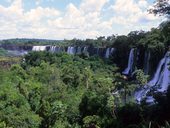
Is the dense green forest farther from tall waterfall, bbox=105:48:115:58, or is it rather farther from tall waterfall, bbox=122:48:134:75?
tall waterfall, bbox=105:48:115:58

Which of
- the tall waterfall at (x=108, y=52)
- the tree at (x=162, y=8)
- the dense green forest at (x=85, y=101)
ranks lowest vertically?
the dense green forest at (x=85, y=101)

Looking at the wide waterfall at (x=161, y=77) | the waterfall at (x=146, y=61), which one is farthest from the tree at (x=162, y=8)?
the waterfall at (x=146, y=61)

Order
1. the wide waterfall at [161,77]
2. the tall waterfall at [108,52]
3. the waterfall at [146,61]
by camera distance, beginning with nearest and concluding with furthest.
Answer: the wide waterfall at [161,77] < the waterfall at [146,61] < the tall waterfall at [108,52]

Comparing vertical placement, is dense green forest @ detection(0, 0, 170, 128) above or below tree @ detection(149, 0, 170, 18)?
below

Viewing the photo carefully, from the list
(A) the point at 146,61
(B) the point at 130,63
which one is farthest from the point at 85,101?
(B) the point at 130,63

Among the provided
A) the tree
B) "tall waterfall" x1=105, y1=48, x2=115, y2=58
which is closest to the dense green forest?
the tree

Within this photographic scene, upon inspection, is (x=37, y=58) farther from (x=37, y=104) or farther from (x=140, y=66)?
(x=37, y=104)

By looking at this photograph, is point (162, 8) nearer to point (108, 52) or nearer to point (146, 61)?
point (146, 61)

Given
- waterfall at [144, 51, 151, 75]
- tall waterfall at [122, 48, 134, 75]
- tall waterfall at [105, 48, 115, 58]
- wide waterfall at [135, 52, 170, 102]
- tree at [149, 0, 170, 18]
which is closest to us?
tree at [149, 0, 170, 18]

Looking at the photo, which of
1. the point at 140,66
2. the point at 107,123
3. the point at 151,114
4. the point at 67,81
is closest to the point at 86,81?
the point at 67,81

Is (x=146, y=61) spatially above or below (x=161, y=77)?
above

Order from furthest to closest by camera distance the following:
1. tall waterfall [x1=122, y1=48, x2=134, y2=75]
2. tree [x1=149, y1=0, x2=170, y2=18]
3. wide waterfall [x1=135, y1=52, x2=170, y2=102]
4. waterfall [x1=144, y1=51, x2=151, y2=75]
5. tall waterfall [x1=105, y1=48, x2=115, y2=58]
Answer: tall waterfall [x1=105, y1=48, x2=115, y2=58]
tall waterfall [x1=122, y1=48, x2=134, y2=75]
waterfall [x1=144, y1=51, x2=151, y2=75]
wide waterfall [x1=135, y1=52, x2=170, y2=102]
tree [x1=149, y1=0, x2=170, y2=18]

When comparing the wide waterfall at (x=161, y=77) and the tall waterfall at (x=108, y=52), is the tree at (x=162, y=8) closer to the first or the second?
the wide waterfall at (x=161, y=77)
